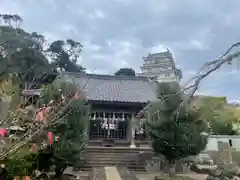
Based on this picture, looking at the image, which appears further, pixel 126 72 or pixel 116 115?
pixel 126 72

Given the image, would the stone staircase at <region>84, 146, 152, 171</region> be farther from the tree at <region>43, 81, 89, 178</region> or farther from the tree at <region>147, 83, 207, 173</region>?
the tree at <region>43, 81, 89, 178</region>

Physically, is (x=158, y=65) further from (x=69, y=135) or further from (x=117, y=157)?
(x=69, y=135)

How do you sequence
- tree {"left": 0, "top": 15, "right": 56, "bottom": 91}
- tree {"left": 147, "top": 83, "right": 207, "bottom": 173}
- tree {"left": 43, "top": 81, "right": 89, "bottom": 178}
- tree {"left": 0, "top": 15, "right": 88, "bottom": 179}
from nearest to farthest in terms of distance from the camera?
1. tree {"left": 0, "top": 15, "right": 88, "bottom": 179}
2. tree {"left": 43, "top": 81, "right": 89, "bottom": 178}
3. tree {"left": 147, "top": 83, "right": 207, "bottom": 173}
4. tree {"left": 0, "top": 15, "right": 56, "bottom": 91}

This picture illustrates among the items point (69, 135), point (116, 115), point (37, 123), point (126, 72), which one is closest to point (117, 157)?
point (116, 115)

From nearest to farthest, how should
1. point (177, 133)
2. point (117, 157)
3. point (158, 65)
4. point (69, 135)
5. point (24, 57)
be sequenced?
point (69, 135) → point (177, 133) → point (117, 157) → point (24, 57) → point (158, 65)

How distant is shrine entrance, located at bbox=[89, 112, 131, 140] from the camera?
15.7 m

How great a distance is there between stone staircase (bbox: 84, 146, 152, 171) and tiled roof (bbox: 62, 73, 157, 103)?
2.69 m

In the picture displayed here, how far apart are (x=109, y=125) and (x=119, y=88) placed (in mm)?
2848

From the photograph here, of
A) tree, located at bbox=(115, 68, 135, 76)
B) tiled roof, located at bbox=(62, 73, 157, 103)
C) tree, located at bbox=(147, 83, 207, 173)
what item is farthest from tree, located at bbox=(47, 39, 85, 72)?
tree, located at bbox=(147, 83, 207, 173)

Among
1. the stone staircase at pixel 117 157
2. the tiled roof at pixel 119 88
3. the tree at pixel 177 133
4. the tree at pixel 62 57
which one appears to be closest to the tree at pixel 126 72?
the tree at pixel 62 57

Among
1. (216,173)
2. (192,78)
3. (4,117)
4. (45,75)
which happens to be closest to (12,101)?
(4,117)

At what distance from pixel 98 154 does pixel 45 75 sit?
48.4 feet

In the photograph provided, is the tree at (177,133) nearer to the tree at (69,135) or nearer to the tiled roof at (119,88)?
the tree at (69,135)

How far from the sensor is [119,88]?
17938 millimetres
